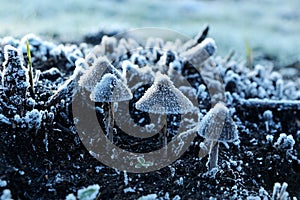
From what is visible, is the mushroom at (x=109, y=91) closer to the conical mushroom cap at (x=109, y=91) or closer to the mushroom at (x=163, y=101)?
the conical mushroom cap at (x=109, y=91)

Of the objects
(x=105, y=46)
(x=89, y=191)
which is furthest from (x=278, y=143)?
(x=105, y=46)

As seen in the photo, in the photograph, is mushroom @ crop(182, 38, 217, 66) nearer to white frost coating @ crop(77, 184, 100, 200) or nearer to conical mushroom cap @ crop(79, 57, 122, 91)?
conical mushroom cap @ crop(79, 57, 122, 91)

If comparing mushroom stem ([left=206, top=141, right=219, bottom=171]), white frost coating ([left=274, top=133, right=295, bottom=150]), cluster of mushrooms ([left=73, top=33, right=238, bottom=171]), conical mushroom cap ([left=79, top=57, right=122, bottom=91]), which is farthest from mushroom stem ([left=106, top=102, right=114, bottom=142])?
white frost coating ([left=274, top=133, right=295, bottom=150])

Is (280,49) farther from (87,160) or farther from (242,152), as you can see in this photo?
(87,160)

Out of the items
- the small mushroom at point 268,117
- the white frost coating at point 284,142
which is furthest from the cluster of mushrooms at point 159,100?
the small mushroom at point 268,117

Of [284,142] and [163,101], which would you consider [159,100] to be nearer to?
[163,101]

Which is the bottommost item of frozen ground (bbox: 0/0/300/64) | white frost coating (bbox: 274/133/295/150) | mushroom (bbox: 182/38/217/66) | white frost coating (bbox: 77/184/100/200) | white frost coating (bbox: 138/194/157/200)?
white frost coating (bbox: 138/194/157/200)
